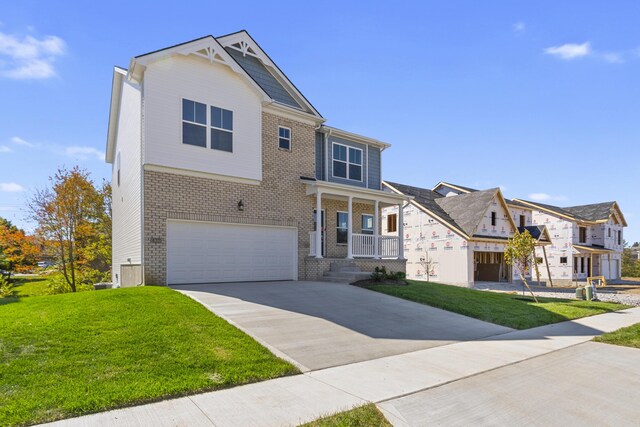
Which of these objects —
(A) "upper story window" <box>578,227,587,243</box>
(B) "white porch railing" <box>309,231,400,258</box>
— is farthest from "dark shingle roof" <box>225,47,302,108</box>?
(A) "upper story window" <box>578,227,587,243</box>

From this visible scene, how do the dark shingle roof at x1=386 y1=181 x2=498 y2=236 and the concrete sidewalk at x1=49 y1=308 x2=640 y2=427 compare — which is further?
the dark shingle roof at x1=386 y1=181 x2=498 y2=236

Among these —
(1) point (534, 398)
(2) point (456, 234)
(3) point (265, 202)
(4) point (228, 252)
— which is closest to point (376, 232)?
(3) point (265, 202)

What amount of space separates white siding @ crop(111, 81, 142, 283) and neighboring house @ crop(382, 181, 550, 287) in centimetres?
1752

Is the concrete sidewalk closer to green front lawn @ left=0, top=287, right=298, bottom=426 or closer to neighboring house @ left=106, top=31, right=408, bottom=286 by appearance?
green front lawn @ left=0, top=287, right=298, bottom=426

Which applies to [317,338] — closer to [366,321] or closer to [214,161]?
[366,321]

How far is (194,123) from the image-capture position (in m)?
13.5

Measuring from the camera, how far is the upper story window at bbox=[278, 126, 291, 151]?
1623 centimetres

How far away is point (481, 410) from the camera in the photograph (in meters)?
4.68

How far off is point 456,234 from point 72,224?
979 inches

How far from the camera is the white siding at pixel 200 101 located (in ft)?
41.6

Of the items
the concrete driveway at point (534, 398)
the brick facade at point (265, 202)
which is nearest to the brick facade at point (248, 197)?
the brick facade at point (265, 202)

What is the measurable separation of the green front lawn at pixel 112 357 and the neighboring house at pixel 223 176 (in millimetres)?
4671

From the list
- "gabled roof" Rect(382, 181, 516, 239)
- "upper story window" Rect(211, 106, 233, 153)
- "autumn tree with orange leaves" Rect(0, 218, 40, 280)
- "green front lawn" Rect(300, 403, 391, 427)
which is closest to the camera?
"green front lawn" Rect(300, 403, 391, 427)

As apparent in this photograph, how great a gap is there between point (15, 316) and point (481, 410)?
9.07 m
